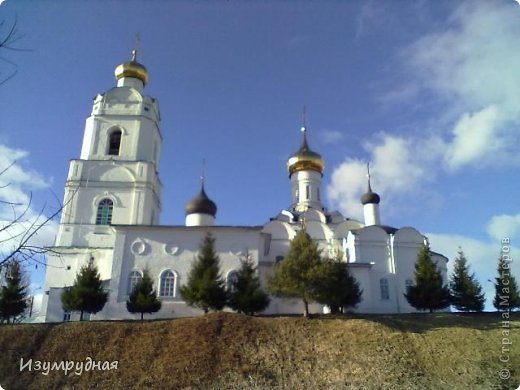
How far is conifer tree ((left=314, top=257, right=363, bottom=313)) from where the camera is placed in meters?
20.8

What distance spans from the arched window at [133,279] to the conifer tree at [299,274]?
24.5 feet

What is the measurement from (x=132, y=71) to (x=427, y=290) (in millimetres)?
24629

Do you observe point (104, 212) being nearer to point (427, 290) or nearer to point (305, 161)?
point (305, 161)

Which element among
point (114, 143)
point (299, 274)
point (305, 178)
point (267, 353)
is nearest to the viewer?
point (267, 353)

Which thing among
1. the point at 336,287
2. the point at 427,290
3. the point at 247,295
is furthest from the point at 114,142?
the point at 427,290

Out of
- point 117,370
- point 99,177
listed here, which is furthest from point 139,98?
point 117,370

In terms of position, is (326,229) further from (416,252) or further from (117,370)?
(117,370)

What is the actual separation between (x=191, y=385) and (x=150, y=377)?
4.96 ft

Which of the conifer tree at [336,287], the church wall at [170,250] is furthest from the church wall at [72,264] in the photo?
the conifer tree at [336,287]

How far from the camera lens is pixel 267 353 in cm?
1684

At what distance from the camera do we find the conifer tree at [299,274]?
2070cm

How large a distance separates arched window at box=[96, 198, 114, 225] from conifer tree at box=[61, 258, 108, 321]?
5.13m

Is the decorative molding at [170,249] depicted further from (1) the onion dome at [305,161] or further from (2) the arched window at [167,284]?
(1) the onion dome at [305,161]

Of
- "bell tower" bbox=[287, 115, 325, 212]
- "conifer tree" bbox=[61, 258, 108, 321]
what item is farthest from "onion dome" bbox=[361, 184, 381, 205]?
"conifer tree" bbox=[61, 258, 108, 321]
